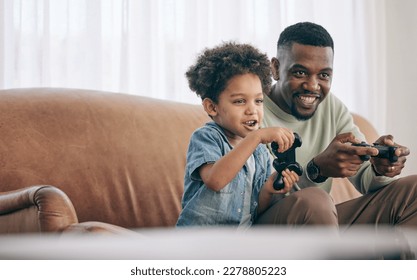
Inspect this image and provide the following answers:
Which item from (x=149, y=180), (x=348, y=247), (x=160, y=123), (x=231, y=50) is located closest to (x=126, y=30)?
(x=160, y=123)

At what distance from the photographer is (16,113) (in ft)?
3.86

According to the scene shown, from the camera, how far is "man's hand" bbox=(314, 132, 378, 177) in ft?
3.12

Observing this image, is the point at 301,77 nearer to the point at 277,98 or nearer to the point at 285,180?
the point at 277,98

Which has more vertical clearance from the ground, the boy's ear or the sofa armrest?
the boy's ear

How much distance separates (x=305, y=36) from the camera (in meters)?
1.03

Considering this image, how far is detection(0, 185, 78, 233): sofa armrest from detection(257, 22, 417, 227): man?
294 mm

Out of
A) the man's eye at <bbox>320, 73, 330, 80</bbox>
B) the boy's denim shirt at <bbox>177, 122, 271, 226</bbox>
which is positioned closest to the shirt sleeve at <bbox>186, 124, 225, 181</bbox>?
the boy's denim shirt at <bbox>177, 122, 271, 226</bbox>

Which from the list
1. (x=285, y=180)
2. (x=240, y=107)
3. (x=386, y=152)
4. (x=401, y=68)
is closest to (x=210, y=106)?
(x=240, y=107)

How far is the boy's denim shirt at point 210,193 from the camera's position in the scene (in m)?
0.90

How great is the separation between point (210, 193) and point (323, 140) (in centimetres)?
25

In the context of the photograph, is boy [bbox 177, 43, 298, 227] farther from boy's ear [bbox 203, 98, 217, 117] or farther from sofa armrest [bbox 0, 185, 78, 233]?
sofa armrest [bbox 0, 185, 78, 233]

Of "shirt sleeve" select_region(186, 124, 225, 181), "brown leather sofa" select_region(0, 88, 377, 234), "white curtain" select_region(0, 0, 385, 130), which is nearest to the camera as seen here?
"shirt sleeve" select_region(186, 124, 225, 181)

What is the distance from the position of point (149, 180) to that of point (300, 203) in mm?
416

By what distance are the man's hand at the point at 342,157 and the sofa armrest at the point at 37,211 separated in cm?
40
